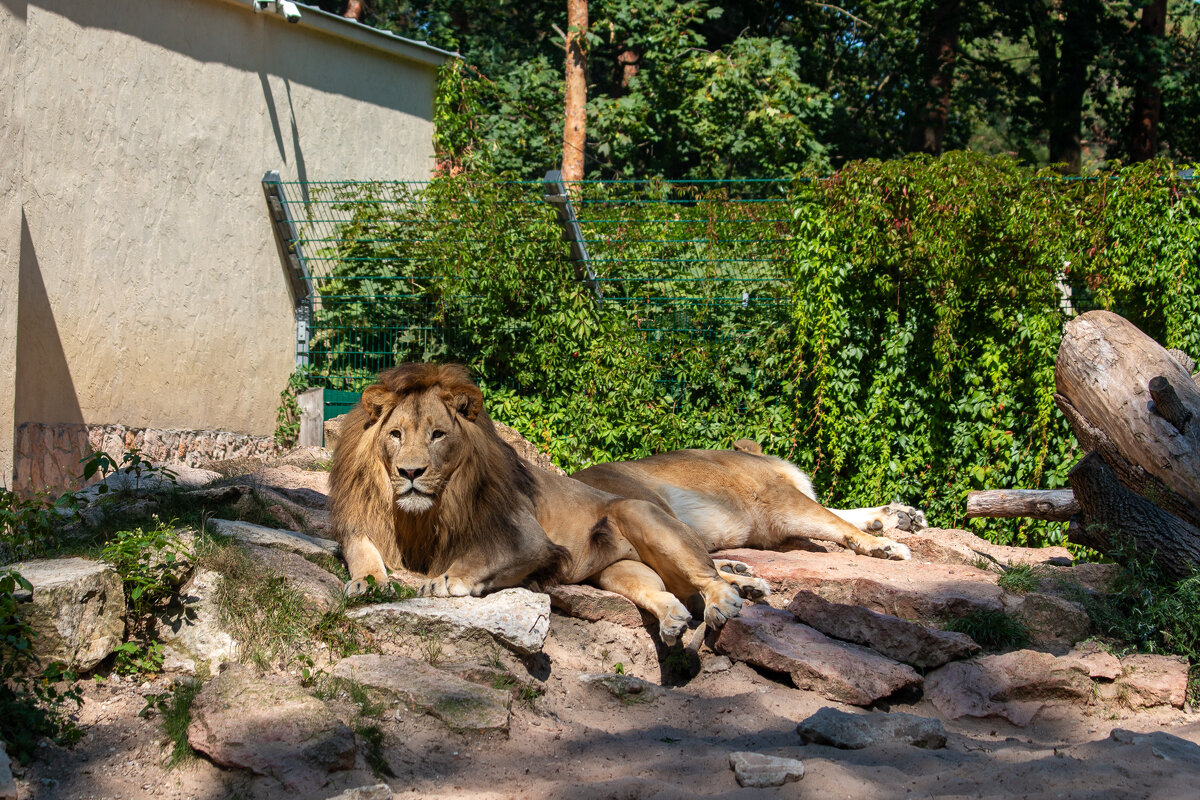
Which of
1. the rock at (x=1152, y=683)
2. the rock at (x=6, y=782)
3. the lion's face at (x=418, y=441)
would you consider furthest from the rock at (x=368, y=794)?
the rock at (x=1152, y=683)

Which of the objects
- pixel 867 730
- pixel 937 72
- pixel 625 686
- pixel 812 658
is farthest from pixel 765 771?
pixel 937 72

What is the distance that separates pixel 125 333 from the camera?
8.69 meters

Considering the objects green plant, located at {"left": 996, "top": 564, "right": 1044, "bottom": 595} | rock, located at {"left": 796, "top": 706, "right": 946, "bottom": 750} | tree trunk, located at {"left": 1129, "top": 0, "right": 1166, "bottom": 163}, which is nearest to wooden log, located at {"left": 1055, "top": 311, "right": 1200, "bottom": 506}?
green plant, located at {"left": 996, "top": 564, "right": 1044, "bottom": 595}

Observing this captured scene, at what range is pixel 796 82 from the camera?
1552 cm

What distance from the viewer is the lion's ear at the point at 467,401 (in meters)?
4.91

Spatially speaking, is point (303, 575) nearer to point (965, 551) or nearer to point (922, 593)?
point (922, 593)

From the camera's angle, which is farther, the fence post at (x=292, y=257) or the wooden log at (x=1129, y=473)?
the fence post at (x=292, y=257)

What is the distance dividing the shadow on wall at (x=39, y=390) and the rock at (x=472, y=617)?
443 cm

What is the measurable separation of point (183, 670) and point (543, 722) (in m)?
1.39

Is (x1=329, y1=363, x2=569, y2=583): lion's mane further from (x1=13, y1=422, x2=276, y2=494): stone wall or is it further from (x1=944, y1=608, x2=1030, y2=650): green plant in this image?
(x1=13, y1=422, x2=276, y2=494): stone wall

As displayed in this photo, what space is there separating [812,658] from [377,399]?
7.55 feet

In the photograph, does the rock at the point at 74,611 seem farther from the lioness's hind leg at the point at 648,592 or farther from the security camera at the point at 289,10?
the security camera at the point at 289,10

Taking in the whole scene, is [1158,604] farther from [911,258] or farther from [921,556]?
[911,258]

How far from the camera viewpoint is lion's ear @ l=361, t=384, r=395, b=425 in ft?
15.8
